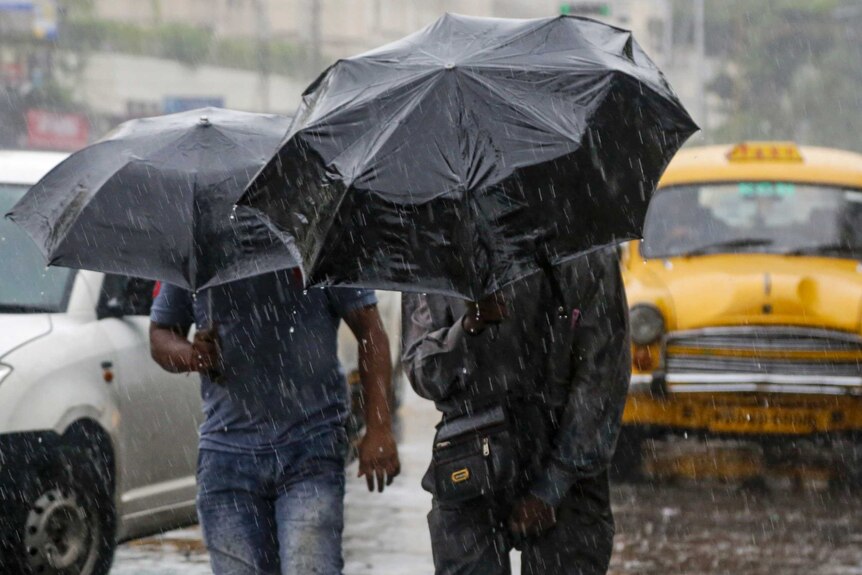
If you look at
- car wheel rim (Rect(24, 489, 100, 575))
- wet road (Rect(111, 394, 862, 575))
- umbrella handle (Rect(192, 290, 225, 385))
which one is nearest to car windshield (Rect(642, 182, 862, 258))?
wet road (Rect(111, 394, 862, 575))

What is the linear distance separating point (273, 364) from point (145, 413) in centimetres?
273

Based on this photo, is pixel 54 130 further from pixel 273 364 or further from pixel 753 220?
pixel 273 364

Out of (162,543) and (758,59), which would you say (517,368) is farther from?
(758,59)

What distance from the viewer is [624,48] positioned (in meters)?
4.12

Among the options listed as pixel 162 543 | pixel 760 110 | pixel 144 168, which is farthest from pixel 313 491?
pixel 760 110

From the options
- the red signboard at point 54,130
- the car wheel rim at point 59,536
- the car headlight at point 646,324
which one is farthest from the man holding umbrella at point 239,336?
the red signboard at point 54,130

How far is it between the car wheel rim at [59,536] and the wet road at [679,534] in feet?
2.65

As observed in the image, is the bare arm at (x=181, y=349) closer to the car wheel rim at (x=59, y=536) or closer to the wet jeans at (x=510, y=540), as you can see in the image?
the wet jeans at (x=510, y=540)

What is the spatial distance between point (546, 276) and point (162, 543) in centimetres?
465

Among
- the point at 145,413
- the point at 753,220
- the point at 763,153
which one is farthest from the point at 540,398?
the point at 763,153

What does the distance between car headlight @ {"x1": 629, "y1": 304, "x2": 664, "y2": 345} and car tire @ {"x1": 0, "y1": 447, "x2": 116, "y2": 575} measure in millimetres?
4209

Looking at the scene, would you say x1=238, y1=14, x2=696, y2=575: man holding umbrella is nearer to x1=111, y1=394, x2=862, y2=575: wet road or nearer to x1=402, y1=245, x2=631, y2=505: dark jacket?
x1=402, y1=245, x2=631, y2=505: dark jacket

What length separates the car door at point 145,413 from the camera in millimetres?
6902

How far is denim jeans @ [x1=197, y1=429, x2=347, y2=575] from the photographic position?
4.27 metres
